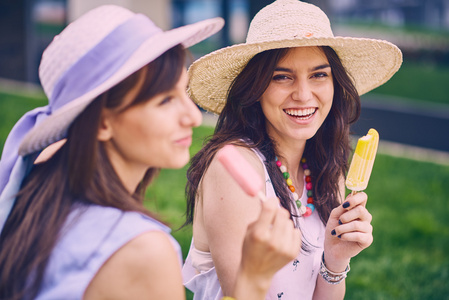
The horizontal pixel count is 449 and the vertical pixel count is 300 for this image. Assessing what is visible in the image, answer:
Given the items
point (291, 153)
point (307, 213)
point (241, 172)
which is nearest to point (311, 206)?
point (307, 213)

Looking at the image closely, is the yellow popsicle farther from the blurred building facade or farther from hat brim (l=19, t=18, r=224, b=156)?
→ the blurred building facade

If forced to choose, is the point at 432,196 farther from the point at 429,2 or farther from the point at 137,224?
the point at 429,2

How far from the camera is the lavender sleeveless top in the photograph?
1.55m

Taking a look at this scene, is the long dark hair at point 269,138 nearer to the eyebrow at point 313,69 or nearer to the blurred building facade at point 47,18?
the eyebrow at point 313,69

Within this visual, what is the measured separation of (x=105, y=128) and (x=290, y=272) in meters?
1.30

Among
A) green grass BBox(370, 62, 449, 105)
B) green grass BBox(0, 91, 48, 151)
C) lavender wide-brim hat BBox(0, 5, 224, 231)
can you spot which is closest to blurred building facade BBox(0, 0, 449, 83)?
green grass BBox(0, 91, 48, 151)

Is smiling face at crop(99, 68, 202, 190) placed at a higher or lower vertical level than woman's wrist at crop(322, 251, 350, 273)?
higher

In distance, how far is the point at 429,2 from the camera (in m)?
38.7

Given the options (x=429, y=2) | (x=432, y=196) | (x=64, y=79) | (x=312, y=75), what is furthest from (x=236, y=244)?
(x=429, y=2)

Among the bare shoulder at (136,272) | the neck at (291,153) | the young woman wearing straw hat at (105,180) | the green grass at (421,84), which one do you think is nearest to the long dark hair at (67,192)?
the young woman wearing straw hat at (105,180)

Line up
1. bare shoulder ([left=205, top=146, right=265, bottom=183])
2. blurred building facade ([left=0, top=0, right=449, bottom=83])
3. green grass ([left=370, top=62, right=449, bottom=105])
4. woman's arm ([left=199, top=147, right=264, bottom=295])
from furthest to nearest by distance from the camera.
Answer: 1. green grass ([left=370, top=62, right=449, bottom=105])
2. blurred building facade ([left=0, top=0, right=449, bottom=83])
3. bare shoulder ([left=205, top=146, right=265, bottom=183])
4. woman's arm ([left=199, top=147, right=264, bottom=295])

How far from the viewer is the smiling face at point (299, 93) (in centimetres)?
251

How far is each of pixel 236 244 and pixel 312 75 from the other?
2.92ft

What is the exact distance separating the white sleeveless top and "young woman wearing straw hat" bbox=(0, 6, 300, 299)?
823mm
